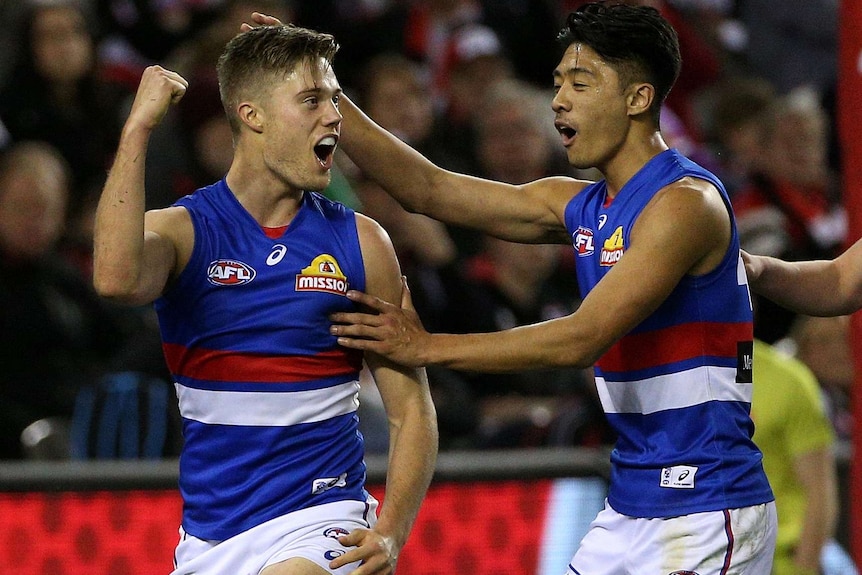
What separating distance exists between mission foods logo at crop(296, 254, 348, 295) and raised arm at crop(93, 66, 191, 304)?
395mm

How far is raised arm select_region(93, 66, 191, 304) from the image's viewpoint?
3.77 meters

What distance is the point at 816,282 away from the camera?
4656mm

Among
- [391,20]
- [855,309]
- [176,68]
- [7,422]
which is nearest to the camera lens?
[855,309]

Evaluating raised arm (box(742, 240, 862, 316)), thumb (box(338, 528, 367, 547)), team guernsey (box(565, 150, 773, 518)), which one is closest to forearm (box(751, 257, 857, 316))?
raised arm (box(742, 240, 862, 316))

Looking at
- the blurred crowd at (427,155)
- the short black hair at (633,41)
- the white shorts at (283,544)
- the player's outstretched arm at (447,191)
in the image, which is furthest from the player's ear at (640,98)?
the blurred crowd at (427,155)

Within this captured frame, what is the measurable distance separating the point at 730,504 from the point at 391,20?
6533 millimetres

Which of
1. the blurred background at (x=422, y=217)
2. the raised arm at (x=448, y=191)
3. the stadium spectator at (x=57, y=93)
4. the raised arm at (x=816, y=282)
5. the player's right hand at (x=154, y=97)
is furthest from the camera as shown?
the stadium spectator at (x=57, y=93)

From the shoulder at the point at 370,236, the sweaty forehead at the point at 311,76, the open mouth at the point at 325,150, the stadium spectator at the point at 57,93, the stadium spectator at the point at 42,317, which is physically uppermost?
the sweaty forehead at the point at 311,76

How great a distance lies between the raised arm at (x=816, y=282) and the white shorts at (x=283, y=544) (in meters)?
1.56

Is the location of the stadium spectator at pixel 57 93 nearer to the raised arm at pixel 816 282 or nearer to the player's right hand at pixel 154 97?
the player's right hand at pixel 154 97

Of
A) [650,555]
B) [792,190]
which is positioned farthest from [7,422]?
[792,190]

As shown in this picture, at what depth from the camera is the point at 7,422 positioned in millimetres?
6941

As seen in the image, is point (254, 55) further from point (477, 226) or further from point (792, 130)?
point (792, 130)

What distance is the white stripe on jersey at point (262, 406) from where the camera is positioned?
4145 millimetres
